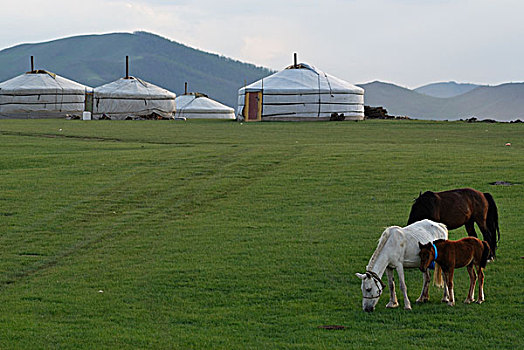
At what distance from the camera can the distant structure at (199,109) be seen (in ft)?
181

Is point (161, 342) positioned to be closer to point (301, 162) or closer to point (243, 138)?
point (301, 162)

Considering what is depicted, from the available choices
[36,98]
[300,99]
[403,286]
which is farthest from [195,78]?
[403,286]

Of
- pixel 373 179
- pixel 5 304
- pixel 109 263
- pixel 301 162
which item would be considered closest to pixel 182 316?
pixel 5 304

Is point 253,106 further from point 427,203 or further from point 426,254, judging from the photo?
point 426,254

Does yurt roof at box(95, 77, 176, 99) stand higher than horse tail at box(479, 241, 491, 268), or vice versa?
yurt roof at box(95, 77, 176, 99)

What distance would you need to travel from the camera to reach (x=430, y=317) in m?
6.71

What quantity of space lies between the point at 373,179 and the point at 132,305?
921 cm

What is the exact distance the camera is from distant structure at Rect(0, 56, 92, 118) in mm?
41344

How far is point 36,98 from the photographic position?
41.5 m

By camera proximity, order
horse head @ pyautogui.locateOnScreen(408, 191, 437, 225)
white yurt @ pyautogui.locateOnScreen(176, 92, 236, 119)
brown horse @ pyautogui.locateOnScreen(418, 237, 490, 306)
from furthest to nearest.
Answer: white yurt @ pyautogui.locateOnScreen(176, 92, 236, 119), horse head @ pyautogui.locateOnScreen(408, 191, 437, 225), brown horse @ pyautogui.locateOnScreen(418, 237, 490, 306)

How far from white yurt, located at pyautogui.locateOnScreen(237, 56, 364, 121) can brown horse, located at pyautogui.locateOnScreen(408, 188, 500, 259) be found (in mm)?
29060

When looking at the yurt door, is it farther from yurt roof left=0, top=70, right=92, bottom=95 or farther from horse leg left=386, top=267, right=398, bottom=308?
horse leg left=386, top=267, right=398, bottom=308

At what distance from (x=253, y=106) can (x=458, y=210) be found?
30.6 metres

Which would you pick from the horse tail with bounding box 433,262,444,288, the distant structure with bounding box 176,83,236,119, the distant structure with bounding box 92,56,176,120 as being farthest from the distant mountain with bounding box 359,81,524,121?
the horse tail with bounding box 433,262,444,288
